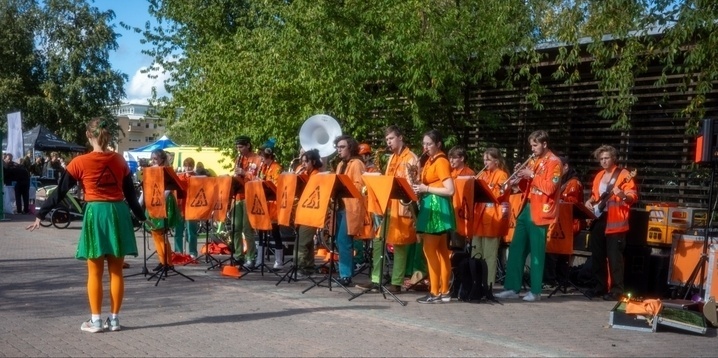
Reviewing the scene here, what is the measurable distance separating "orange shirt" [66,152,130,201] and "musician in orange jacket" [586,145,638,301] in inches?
246

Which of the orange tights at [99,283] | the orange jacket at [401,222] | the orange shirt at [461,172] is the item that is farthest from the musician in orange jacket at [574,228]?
the orange tights at [99,283]

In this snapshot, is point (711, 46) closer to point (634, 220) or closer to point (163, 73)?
point (634, 220)

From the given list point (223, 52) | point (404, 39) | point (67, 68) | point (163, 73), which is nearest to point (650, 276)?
point (404, 39)

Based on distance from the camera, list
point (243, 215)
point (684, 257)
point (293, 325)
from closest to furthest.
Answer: point (293, 325) → point (684, 257) → point (243, 215)

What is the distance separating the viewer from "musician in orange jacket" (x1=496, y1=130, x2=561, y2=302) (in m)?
10.7

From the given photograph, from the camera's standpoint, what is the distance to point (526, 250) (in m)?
11.2

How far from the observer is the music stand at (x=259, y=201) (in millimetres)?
12438

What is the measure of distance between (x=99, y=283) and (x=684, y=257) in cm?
706

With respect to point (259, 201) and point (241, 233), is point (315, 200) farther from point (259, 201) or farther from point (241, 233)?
point (241, 233)

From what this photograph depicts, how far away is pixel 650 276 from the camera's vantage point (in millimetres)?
12031

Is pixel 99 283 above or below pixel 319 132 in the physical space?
below

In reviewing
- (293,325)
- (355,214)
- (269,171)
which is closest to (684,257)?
(355,214)

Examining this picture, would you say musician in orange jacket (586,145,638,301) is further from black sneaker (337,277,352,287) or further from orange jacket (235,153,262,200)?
orange jacket (235,153,262,200)

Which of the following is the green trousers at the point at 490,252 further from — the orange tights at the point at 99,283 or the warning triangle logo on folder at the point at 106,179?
the warning triangle logo on folder at the point at 106,179
